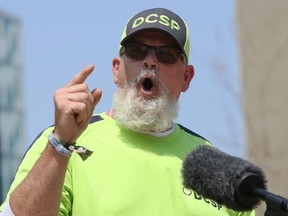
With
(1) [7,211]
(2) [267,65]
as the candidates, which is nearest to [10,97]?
(2) [267,65]

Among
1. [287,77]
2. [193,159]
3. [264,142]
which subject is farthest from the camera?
[287,77]

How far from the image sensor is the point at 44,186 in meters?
4.64

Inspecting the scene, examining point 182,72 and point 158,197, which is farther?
point 182,72

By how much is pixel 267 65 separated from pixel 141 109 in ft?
52.2

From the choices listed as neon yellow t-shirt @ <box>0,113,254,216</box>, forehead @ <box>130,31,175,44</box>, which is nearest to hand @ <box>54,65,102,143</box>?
neon yellow t-shirt @ <box>0,113,254,216</box>

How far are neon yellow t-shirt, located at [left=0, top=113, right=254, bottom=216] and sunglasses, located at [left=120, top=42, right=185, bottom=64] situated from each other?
0.38 metres

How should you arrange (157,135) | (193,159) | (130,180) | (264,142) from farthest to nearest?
(264,142)
(157,135)
(130,180)
(193,159)

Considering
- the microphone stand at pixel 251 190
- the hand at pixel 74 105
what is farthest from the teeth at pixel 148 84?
the microphone stand at pixel 251 190

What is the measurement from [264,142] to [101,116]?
13.1m

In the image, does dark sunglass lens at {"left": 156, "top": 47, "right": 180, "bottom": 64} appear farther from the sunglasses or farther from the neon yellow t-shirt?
the neon yellow t-shirt

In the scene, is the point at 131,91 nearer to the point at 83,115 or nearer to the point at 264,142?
the point at 83,115

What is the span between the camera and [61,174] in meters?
4.66

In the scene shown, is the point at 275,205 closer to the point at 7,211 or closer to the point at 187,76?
the point at 7,211

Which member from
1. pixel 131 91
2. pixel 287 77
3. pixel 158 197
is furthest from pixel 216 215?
pixel 287 77
